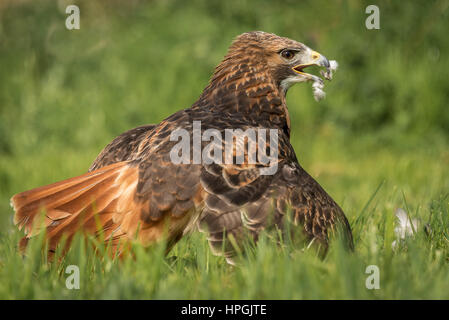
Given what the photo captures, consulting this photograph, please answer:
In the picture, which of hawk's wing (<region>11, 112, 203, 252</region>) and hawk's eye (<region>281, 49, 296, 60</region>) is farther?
hawk's eye (<region>281, 49, 296, 60</region>)

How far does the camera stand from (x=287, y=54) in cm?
440

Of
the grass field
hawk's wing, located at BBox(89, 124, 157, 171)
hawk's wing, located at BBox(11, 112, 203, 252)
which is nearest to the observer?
hawk's wing, located at BBox(11, 112, 203, 252)

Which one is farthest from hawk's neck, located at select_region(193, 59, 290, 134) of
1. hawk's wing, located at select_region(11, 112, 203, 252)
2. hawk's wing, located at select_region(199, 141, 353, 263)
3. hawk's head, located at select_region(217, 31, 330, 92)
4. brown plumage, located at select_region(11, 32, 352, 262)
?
hawk's wing, located at select_region(11, 112, 203, 252)

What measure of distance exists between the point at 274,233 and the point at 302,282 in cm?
65

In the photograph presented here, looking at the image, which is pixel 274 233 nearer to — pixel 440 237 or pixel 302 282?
pixel 302 282

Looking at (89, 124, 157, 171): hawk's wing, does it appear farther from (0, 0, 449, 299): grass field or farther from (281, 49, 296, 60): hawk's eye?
(0, 0, 449, 299): grass field

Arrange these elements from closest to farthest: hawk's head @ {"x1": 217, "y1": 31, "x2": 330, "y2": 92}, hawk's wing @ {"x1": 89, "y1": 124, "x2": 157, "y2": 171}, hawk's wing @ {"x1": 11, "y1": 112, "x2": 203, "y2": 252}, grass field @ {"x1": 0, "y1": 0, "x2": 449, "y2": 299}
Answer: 1. hawk's wing @ {"x1": 11, "y1": 112, "x2": 203, "y2": 252}
2. hawk's wing @ {"x1": 89, "y1": 124, "x2": 157, "y2": 171}
3. hawk's head @ {"x1": 217, "y1": 31, "x2": 330, "y2": 92}
4. grass field @ {"x1": 0, "y1": 0, "x2": 449, "y2": 299}

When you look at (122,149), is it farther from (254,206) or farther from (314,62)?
(314,62)

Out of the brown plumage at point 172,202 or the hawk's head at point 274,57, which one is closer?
the brown plumage at point 172,202

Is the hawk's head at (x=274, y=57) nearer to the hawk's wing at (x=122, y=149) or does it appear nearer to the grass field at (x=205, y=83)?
the hawk's wing at (x=122, y=149)

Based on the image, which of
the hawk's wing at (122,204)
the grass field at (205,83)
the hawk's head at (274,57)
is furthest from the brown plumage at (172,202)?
the grass field at (205,83)

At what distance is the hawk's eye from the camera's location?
439 cm

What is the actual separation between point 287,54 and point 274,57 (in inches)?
3.9

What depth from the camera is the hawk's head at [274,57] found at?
436 cm
